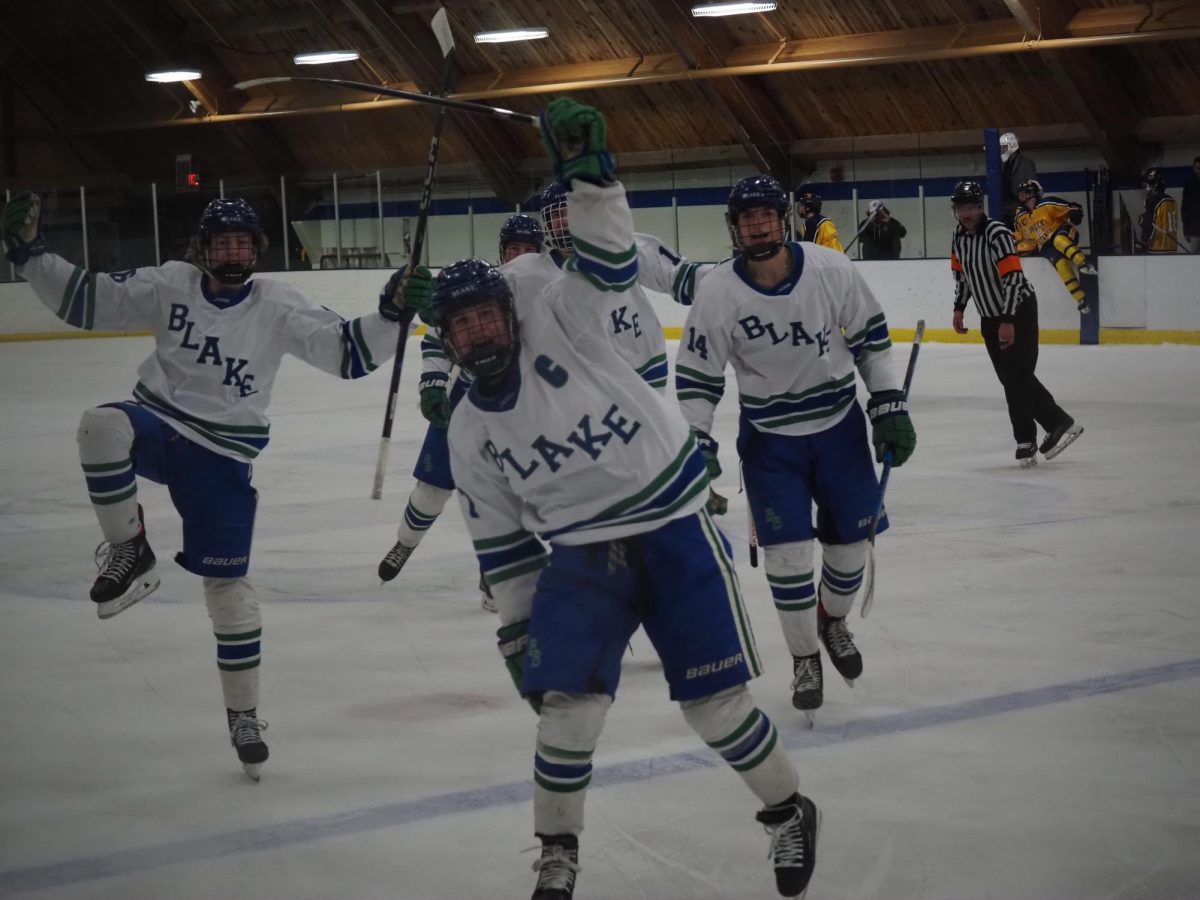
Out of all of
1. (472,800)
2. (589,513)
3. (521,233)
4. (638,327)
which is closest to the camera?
(589,513)

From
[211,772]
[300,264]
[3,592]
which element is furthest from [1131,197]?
[211,772]

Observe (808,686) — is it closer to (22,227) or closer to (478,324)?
(478,324)

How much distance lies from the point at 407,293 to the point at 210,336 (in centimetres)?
51

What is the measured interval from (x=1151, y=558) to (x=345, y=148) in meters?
21.0

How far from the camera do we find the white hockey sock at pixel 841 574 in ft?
14.5

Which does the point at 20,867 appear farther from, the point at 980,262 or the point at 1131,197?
the point at 1131,197

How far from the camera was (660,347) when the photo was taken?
560 cm

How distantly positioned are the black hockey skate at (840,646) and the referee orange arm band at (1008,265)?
427 centimetres

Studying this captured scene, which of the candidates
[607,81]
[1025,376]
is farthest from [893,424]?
[607,81]

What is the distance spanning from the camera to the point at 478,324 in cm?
285

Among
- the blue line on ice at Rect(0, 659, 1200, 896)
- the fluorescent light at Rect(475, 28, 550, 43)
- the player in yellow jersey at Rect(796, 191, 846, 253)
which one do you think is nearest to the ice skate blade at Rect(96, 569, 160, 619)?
the blue line on ice at Rect(0, 659, 1200, 896)

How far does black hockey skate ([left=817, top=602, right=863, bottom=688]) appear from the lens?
4.42 meters

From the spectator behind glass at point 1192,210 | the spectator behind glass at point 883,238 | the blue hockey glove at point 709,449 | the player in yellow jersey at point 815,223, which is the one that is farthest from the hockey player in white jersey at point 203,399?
the spectator behind glass at point 883,238

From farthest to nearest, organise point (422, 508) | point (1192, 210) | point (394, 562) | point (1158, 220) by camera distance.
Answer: point (1158, 220)
point (1192, 210)
point (394, 562)
point (422, 508)
